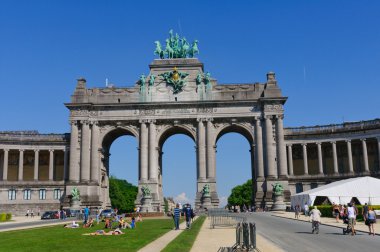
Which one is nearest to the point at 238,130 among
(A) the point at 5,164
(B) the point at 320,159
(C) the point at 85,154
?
(B) the point at 320,159

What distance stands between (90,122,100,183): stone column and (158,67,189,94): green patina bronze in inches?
631

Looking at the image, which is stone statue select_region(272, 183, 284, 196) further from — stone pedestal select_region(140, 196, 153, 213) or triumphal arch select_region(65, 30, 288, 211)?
stone pedestal select_region(140, 196, 153, 213)

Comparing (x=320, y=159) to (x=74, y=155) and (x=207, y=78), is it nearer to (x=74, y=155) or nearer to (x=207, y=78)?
(x=207, y=78)

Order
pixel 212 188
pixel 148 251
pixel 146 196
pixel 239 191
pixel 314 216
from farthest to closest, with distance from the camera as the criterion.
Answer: pixel 239 191
pixel 212 188
pixel 146 196
pixel 314 216
pixel 148 251

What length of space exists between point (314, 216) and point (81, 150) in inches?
2373

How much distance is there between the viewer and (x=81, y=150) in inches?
3322

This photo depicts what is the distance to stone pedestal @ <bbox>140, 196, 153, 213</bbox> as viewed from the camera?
75188mm

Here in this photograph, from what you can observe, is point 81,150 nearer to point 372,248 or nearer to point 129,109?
point 129,109

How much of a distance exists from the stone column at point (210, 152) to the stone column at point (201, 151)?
0.75 m

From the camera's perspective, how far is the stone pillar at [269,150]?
267ft

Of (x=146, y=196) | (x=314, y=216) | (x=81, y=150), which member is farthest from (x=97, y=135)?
(x=314, y=216)

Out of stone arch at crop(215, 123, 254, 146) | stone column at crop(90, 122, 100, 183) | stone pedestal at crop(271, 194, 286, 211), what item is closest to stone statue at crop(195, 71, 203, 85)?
stone arch at crop(215, 123, 254, 146)

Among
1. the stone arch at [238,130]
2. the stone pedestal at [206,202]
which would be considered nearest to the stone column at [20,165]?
the stone pedestal at [206,202]

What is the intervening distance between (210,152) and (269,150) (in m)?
10.7
